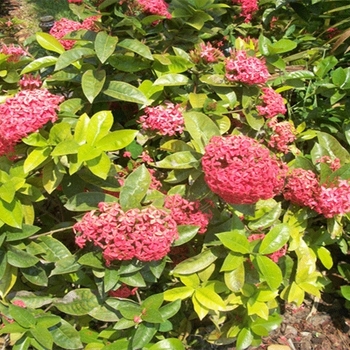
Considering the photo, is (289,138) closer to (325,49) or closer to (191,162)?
(191,162)

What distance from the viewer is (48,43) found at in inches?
78.4

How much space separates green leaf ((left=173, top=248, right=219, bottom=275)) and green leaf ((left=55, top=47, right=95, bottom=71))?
2.77 feet

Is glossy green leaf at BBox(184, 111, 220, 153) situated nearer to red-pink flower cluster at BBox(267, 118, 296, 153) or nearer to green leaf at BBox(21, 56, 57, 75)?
red-pink flower cluster at BBox(267, 118, 296, 153)

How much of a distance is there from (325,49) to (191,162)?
1.11 meters

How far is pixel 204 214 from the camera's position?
1796 mm

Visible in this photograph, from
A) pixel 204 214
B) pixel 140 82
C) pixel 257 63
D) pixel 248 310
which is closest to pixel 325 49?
pixel 257 63

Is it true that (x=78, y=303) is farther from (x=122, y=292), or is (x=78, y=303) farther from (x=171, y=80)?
(x=171, y=80)

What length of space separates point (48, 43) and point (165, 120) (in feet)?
1.95

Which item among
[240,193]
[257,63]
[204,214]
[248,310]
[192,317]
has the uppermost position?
[257,63]

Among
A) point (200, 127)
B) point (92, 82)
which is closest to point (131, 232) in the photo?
point (200, 127)

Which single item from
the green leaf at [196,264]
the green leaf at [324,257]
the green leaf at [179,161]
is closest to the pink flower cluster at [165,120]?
the green leaf at [179,161]

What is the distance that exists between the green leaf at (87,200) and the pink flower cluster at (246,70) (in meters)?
0.70

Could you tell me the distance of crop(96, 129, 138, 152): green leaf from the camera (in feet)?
5.27

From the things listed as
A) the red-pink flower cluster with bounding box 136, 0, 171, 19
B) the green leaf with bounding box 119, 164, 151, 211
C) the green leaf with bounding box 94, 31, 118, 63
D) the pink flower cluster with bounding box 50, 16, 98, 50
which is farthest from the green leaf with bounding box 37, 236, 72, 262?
the red-pink flower cluster with bounding box 136, 0, 171, 19
